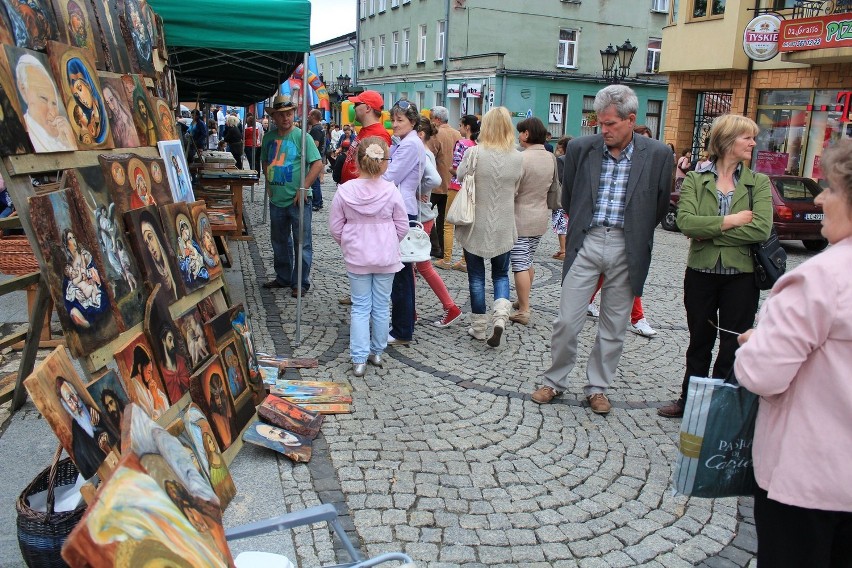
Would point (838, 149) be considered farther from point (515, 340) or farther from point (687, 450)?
point (515, 340)

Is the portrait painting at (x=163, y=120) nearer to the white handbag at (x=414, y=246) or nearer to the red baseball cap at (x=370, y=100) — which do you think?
the white handbag at (x=414, y=246)

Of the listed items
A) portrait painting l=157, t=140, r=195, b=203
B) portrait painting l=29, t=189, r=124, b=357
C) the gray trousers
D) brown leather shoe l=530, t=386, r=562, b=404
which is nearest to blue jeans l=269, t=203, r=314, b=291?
portrait painting l=157, t=140, r=195, b=203

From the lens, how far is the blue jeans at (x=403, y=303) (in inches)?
228

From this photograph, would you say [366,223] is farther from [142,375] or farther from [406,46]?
[406,46]

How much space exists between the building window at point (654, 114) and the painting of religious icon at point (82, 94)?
3600 cm

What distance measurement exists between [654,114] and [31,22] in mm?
37219

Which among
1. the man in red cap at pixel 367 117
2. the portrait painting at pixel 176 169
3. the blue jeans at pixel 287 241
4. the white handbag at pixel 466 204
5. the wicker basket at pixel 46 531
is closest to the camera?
the wicker basket at pixel 46 531

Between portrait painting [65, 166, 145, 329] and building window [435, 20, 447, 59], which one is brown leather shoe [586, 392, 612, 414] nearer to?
portrait painting [65, 166, 145, 329]

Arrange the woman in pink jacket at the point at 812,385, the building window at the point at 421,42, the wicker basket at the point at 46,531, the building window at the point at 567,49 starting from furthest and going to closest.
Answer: the building window at the point at 421,42
the building window at the point at 567,49
the wicker basket at the point at 46,531
the woman in pink jacket at the point at 812,385

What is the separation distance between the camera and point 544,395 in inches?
192

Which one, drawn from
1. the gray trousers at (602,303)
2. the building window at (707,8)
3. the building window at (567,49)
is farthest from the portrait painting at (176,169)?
the building window at (567,49)

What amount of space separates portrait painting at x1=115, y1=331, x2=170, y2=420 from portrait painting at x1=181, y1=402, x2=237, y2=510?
0.43 feet

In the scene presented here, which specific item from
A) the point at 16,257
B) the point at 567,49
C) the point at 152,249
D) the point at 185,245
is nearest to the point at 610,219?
the point at 185,245

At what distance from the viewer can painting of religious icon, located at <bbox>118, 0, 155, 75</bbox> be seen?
14.3 feet
